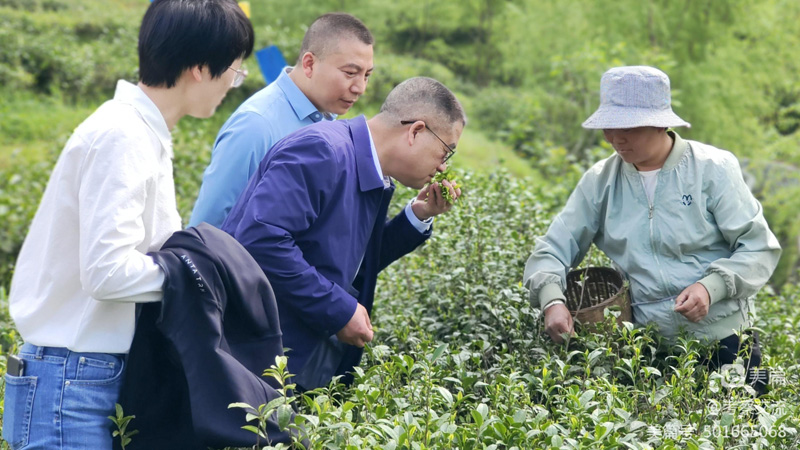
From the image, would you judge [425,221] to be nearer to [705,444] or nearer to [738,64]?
[705,444]

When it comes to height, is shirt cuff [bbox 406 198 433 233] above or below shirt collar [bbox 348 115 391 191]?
below

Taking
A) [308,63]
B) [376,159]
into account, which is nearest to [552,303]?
[376,159]

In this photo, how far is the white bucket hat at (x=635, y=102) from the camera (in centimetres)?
321

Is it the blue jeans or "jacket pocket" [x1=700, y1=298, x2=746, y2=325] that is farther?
"jacket pocket" [x1=700, y1=298, x2=746, y2=325]

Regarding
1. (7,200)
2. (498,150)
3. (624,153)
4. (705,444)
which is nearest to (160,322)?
(705,444)

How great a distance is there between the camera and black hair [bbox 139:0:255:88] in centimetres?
216

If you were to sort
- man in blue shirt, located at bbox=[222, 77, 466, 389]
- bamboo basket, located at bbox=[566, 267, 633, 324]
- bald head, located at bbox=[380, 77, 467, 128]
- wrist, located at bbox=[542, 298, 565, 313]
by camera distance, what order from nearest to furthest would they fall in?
1. man in blue shirt, located at bbox=[222, 77, 466, 389]
2. bald head, located at bbox=[380, 77, 467, 128]
3. wrist, located at bbox=[542, 298, 565, 313]
4. bamboo basket, located at bbox=[566, 267, 633, 324]

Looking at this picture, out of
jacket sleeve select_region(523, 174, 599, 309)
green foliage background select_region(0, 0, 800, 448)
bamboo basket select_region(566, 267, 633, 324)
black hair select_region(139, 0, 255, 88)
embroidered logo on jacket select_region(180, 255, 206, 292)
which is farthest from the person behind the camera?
jacket sleeve select_region(523, 174, 599, 309)

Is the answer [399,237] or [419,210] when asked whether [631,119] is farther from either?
[399,237]

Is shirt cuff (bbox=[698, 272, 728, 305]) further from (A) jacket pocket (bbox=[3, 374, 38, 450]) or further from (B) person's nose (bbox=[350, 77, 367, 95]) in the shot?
(A) jacket pocket (bbox=[3, 374, 38, 450])

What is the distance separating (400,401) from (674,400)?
84cm

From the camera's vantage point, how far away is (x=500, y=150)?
1323 cm

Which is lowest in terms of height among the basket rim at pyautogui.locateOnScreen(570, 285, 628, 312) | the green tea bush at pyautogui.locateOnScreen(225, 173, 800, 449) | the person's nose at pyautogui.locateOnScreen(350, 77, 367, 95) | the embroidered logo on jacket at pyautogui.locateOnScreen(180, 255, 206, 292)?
the green tea bush at pyautogui.locateOnScreen(225, 173, 800, 449)

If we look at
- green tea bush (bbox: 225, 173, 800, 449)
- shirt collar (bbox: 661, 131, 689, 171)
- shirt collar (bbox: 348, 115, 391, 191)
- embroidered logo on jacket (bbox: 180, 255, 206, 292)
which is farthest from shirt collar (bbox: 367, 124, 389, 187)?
shirt collar (bbox: 661, 131, 689, 171)
